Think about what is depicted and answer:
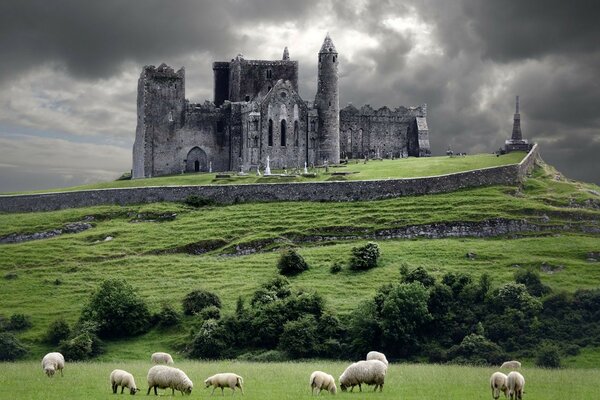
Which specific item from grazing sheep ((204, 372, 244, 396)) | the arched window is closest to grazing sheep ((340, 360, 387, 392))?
grazing sheep ((204, 372, 244, 396))

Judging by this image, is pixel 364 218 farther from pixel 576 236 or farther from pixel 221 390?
pixel 221 390

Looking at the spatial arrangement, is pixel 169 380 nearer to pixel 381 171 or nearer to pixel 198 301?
pixel 198 301

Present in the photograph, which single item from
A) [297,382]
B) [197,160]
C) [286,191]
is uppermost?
[197,160]

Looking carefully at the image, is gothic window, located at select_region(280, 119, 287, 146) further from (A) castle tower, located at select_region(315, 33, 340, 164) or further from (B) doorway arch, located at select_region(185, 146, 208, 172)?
(B) doorway arch, located at select_region(185, 146, 208, 172)

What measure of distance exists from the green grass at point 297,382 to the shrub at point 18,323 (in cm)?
2013

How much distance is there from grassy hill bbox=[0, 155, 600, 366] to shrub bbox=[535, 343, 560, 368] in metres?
13.5

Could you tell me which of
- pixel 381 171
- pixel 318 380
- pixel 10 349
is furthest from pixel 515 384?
pixel 381 171

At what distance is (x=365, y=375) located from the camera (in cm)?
4288

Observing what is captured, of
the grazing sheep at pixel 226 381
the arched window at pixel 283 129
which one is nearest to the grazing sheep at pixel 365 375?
the grazing sheep at pixel 226 381

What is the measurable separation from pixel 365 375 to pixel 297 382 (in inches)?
197

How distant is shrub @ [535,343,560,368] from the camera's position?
208 feet

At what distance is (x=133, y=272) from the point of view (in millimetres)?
91062

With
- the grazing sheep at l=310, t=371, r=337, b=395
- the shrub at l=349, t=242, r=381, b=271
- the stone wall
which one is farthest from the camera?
the stone wall

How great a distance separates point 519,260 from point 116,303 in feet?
120
